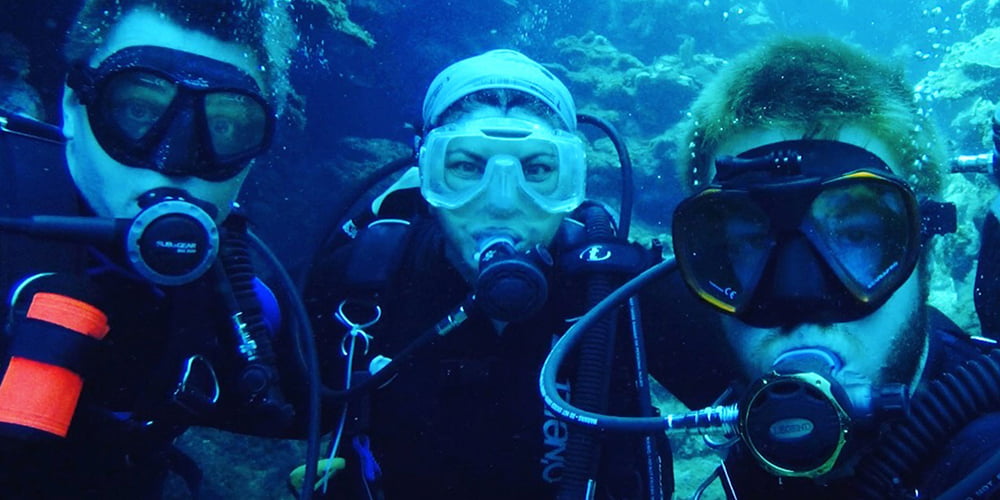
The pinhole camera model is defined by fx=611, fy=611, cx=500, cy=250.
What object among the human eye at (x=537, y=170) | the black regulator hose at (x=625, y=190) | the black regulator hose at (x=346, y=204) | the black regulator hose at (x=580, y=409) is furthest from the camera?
the black regulator hose at (x=346, y=204)

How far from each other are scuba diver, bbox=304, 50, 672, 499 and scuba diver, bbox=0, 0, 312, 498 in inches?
19.1

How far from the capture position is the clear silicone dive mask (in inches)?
115

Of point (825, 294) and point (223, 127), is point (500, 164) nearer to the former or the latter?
point (223, 127)

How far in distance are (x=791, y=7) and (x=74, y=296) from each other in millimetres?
32309

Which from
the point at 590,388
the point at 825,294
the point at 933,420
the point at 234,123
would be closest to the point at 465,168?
the point at 234,123

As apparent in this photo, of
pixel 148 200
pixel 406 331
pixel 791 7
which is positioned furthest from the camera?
pixel 791 7

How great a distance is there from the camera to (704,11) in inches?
797

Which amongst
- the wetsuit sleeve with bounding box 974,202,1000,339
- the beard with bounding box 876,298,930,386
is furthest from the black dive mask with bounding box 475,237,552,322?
the wetsuit sleeve with bounding box 974,202,1000,339

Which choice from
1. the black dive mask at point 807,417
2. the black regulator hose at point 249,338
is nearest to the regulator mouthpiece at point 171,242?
the black regulator hose at point 249,338

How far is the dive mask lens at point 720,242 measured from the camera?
208 centimetres

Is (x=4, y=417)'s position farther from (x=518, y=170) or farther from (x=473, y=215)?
(x=518, y=170)

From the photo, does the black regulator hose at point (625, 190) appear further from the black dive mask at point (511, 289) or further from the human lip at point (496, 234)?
the black dive mask at point (511, 289)

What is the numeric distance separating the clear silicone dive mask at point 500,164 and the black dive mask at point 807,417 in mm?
1462

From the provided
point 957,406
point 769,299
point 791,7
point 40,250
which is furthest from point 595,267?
point 791,7
